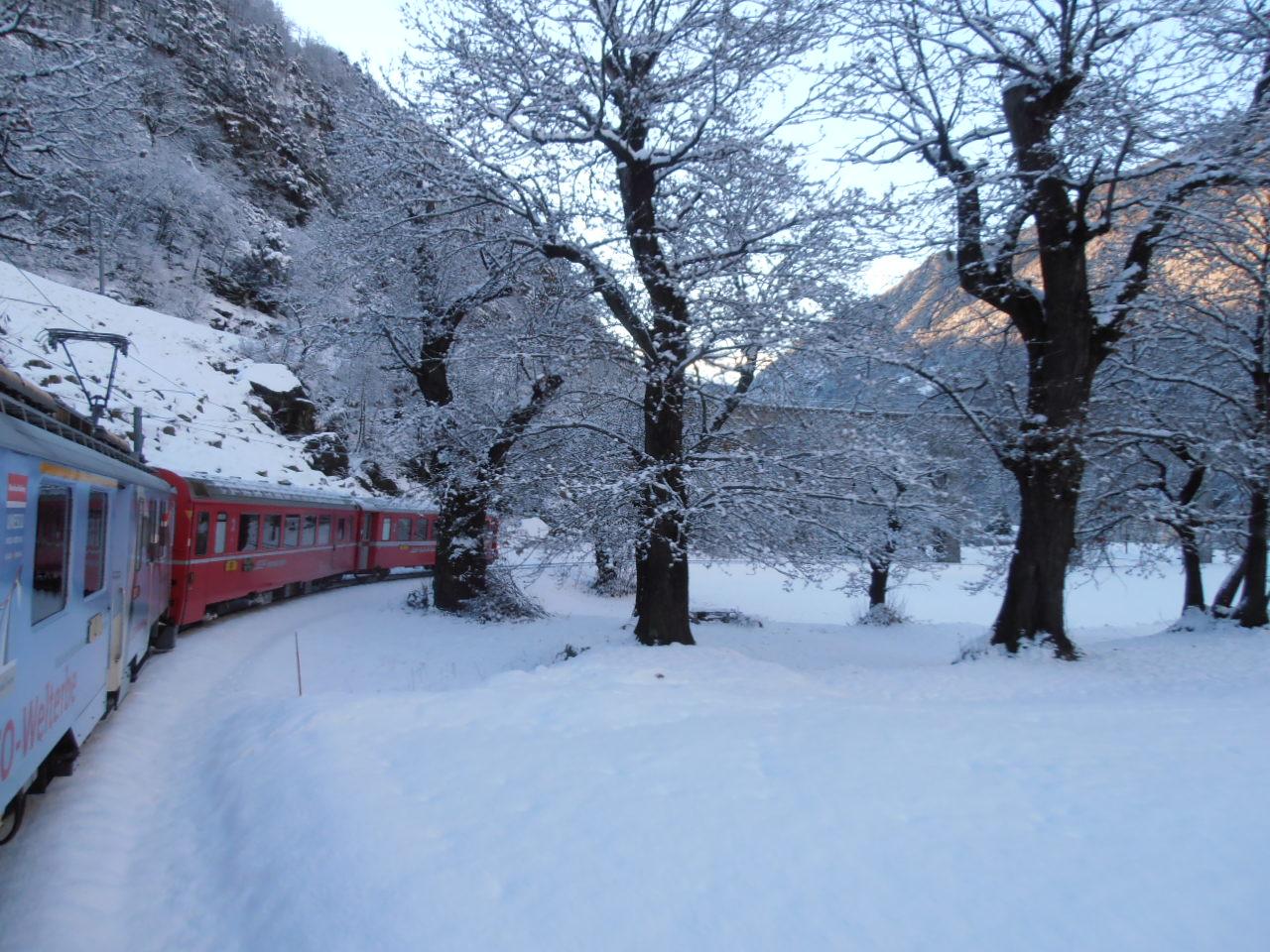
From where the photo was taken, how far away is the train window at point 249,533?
14400 mm

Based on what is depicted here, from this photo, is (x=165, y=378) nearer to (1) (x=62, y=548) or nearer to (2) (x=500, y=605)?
(2) (x=500, y=605)

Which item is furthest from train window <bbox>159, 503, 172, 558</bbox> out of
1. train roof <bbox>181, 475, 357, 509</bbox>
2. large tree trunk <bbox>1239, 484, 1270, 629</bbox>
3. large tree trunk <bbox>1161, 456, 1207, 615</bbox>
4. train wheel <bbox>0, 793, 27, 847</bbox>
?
large tree trunk <bbox>1239, 484, 1270, 629</bbox>

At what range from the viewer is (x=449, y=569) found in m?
16.3

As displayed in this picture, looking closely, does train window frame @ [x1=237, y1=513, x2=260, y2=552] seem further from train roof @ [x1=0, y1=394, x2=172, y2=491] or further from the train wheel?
the train wheel

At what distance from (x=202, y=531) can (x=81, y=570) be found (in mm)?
7783

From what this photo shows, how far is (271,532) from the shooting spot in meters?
15.9

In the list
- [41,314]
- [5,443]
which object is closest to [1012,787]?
[5,443]

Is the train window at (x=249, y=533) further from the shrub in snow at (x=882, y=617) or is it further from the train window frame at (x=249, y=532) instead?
the shrub in snow at (x=882, y=617)

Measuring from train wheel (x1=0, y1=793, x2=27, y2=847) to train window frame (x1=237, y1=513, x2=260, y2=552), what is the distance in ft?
32.8

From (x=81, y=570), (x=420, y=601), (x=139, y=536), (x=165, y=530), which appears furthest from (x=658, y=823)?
(x=420, y=601)

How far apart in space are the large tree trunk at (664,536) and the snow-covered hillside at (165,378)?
18.4 metres

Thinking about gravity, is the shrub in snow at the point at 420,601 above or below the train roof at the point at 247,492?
below

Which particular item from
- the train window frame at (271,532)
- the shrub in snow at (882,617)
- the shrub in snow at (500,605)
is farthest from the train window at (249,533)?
the shrub in snow at (882,617)

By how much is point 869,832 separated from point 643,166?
888 centimetres
